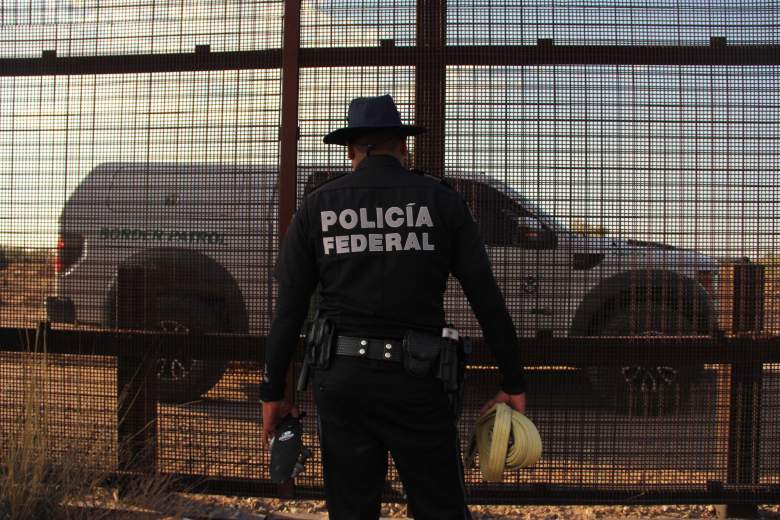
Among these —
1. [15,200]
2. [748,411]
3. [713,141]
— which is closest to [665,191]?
[713,141]

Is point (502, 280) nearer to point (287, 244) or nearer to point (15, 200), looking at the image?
point (287, 244)

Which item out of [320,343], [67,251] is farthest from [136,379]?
[320,343]

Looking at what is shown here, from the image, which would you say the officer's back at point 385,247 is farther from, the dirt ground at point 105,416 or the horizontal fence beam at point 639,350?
the dirt ground at point 105,416

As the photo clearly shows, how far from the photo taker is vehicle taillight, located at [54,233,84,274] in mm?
3971

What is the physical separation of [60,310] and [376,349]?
2.43 metres

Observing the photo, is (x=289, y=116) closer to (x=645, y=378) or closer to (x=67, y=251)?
(x=67, y=251)

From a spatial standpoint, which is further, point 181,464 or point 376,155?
point 181,464

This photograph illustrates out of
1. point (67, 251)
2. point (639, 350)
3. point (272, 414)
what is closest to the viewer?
point (272, 414)

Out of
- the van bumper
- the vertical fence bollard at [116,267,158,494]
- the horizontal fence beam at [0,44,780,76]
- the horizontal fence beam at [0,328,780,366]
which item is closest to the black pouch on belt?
the horizontal fence beam at [0,328,780,366]

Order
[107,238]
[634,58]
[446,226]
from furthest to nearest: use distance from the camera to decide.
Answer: [107,238] → [634,58] → [446,226]

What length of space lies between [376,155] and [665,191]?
1921 mm

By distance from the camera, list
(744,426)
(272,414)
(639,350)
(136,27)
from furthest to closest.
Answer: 1. (136,27)
2. (744,426)
3. (639,350)
4. (272,414)

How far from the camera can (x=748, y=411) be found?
379cm

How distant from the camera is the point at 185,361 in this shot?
3945 millimetres
